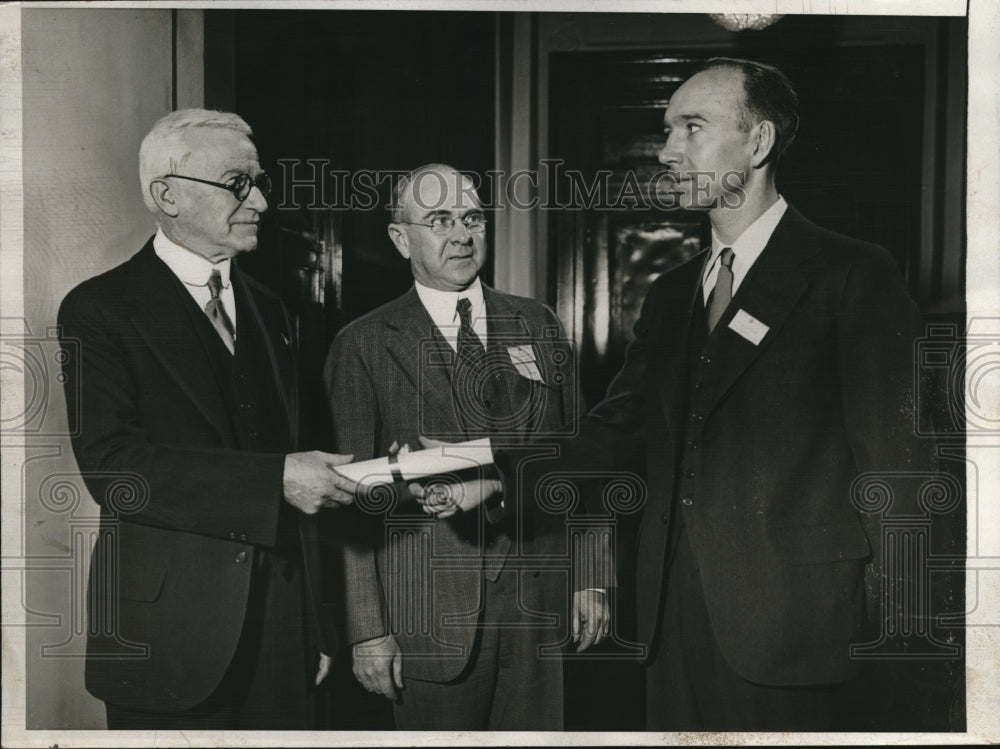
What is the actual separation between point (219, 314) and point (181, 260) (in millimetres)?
205

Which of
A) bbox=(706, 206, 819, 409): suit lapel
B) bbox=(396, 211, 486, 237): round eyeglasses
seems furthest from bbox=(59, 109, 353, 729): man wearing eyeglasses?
bbox=(706, 206, 819, 409): suit lapel

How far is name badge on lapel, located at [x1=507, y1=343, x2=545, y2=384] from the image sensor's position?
2967 millimetres

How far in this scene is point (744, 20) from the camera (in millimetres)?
3000

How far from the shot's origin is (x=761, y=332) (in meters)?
2.92

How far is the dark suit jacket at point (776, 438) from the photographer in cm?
293

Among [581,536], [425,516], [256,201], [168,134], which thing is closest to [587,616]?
[581,536]

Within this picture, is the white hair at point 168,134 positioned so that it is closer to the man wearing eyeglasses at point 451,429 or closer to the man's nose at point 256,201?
the man's nose at point 256,201

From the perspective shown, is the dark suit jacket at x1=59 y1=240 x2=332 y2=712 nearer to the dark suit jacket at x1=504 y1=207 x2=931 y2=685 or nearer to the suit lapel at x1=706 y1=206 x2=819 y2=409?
the dark suit jacket at x1=504 y1=207 x2=931 y2=685

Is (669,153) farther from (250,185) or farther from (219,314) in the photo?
(219,314)

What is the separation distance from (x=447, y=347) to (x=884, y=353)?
137cm

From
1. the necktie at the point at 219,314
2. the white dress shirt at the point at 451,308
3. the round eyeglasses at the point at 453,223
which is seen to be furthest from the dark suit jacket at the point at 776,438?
the necktie at the point at 219,314

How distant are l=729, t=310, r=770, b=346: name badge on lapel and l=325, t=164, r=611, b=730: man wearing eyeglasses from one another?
20.3 inches

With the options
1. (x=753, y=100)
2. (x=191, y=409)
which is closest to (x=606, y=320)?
(x=753, y=100)

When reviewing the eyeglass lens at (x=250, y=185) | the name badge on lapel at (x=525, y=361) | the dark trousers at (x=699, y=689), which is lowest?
the dark trousers at (x=699, y=689)
